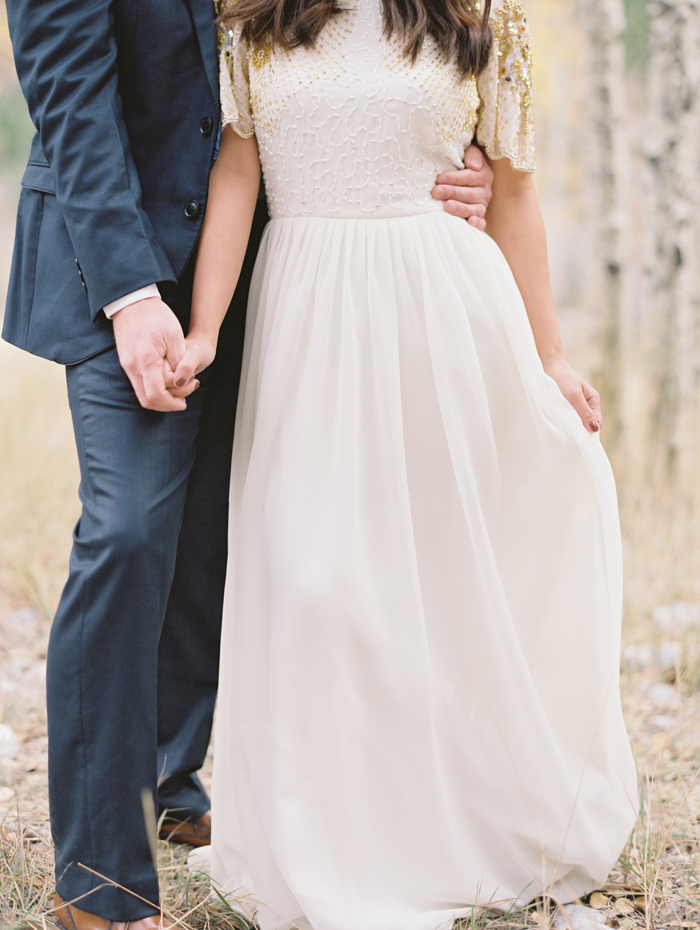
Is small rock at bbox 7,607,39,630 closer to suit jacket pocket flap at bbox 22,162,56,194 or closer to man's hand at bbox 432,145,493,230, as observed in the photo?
suit jacket pocket flap at bbox 22,162,56,194

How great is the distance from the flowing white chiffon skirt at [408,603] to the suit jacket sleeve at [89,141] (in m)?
0.31

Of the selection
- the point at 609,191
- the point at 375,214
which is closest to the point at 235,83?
the point at 375,214

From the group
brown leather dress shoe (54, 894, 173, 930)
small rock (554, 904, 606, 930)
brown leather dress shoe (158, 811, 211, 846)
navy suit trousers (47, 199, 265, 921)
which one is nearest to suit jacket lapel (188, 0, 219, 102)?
navy suit trousers (47, 199, 265, 921)

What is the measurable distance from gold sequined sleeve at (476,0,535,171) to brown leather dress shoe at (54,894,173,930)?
153 centimetres

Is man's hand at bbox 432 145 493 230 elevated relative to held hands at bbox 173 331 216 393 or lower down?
elevated

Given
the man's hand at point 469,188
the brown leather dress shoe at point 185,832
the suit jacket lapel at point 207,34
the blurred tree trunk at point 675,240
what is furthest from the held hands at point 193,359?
the blurred tree trunk at point 675,240

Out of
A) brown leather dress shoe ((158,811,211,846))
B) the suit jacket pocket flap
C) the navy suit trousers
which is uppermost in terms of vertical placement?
the suit jacket pocket flap

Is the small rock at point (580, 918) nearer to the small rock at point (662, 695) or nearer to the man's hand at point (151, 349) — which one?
the small rock at point (662, 695)

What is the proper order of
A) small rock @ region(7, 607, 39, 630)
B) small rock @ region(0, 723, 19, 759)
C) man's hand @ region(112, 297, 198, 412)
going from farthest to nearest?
small rock @ region(7, 607, 39, 630) < small rock @ region(0, 723, 19, 759) < man's hand @ region(112, 297, 198, 412)

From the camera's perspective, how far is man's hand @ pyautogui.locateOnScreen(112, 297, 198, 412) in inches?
54.0

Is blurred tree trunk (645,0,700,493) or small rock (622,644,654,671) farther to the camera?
blurred tree trunk (645,0,700,493)

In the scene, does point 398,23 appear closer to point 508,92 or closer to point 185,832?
point 508,92

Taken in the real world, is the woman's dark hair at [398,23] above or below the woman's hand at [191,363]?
above

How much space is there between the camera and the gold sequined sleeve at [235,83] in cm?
152
